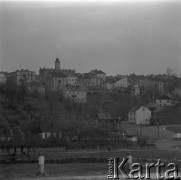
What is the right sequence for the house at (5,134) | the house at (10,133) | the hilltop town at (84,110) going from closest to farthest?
1. the house at (5,134)
2. the house at (10,133)
3. the hilltop town at (84,110)

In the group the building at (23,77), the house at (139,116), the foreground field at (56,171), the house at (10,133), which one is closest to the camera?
the foreground field at (56,171)

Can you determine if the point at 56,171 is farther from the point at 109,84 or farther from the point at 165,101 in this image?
the point at 109,84

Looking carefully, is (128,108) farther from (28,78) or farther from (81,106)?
(28,78)

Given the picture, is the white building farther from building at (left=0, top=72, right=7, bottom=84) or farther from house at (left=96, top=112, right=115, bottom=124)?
house at (left=96, top=112, right=115, bottom=124)

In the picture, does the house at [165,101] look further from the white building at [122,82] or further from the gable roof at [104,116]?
the white building at [122,82]

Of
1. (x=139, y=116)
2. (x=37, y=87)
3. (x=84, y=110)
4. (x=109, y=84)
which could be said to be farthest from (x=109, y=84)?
(x=139, y=116)

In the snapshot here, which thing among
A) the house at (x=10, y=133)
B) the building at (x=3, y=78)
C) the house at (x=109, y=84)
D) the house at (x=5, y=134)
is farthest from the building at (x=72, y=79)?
the house at (x=5, y=134)

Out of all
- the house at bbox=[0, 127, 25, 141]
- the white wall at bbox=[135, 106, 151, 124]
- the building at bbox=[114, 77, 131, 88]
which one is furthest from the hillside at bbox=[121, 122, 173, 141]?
the building at bbox=[114, 77, 131, 88]
